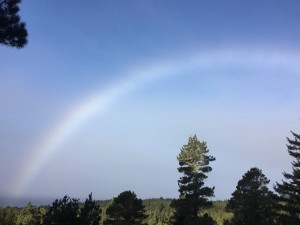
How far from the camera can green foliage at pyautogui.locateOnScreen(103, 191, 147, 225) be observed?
45.4 m

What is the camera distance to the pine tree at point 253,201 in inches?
1654

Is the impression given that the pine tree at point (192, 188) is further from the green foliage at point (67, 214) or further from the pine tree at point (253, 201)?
the green foliage at point (67, 214)

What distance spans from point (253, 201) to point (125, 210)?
1590 cm

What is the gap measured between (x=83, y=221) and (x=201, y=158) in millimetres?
23336

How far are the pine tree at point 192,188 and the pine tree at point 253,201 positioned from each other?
12.5 feet

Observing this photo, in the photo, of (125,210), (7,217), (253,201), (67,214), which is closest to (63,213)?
(67,214)

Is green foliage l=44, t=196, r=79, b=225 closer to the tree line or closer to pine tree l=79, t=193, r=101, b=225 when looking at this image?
pine tree l=79, t=193, r=101, b=225

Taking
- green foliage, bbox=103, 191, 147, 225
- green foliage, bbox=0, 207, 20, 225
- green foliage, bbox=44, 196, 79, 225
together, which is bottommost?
green foliage, bbox=44, 196, 79, 225

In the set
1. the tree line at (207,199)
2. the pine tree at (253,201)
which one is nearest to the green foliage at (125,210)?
the tree line at (207,199)

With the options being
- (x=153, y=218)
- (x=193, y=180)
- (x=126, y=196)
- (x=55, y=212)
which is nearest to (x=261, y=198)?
(x=193, y=180)

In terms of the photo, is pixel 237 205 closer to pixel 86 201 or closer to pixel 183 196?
pixel 183 196

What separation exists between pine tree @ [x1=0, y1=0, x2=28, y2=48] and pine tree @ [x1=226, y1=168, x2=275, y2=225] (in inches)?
1345

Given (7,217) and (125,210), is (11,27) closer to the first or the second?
(125,210)

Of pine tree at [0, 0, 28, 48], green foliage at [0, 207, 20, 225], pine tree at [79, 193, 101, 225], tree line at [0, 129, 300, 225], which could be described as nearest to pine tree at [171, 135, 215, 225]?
tree line at [0, 129, 300, 225]
